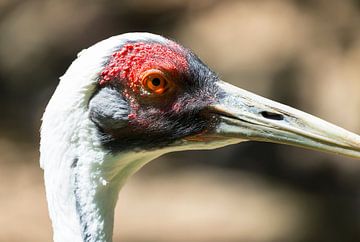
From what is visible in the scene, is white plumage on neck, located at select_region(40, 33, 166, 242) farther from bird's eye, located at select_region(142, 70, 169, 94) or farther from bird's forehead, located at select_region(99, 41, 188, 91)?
bird's eye, located at select_region(142, 70, 169, 94)

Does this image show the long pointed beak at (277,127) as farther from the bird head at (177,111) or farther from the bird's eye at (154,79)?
the bird's eye at (154,79)

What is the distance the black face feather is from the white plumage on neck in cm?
6

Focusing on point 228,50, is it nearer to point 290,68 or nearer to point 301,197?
point 290,68

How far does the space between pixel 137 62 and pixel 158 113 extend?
28 centimetres

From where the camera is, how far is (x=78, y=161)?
4.34 meters

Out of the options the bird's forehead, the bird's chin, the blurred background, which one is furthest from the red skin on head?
the blurred background

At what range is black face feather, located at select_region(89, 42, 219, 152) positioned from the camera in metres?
4.40

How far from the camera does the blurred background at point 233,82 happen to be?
404 inches

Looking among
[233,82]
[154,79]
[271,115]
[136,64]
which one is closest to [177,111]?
[154,79]

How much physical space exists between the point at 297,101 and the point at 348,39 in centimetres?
150

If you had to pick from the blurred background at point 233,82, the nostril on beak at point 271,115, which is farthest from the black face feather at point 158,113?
the blurred background at point 233,82

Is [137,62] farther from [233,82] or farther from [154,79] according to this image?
[233,82]

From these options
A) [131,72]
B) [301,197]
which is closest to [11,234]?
[301,197]

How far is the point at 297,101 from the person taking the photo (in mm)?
11758
